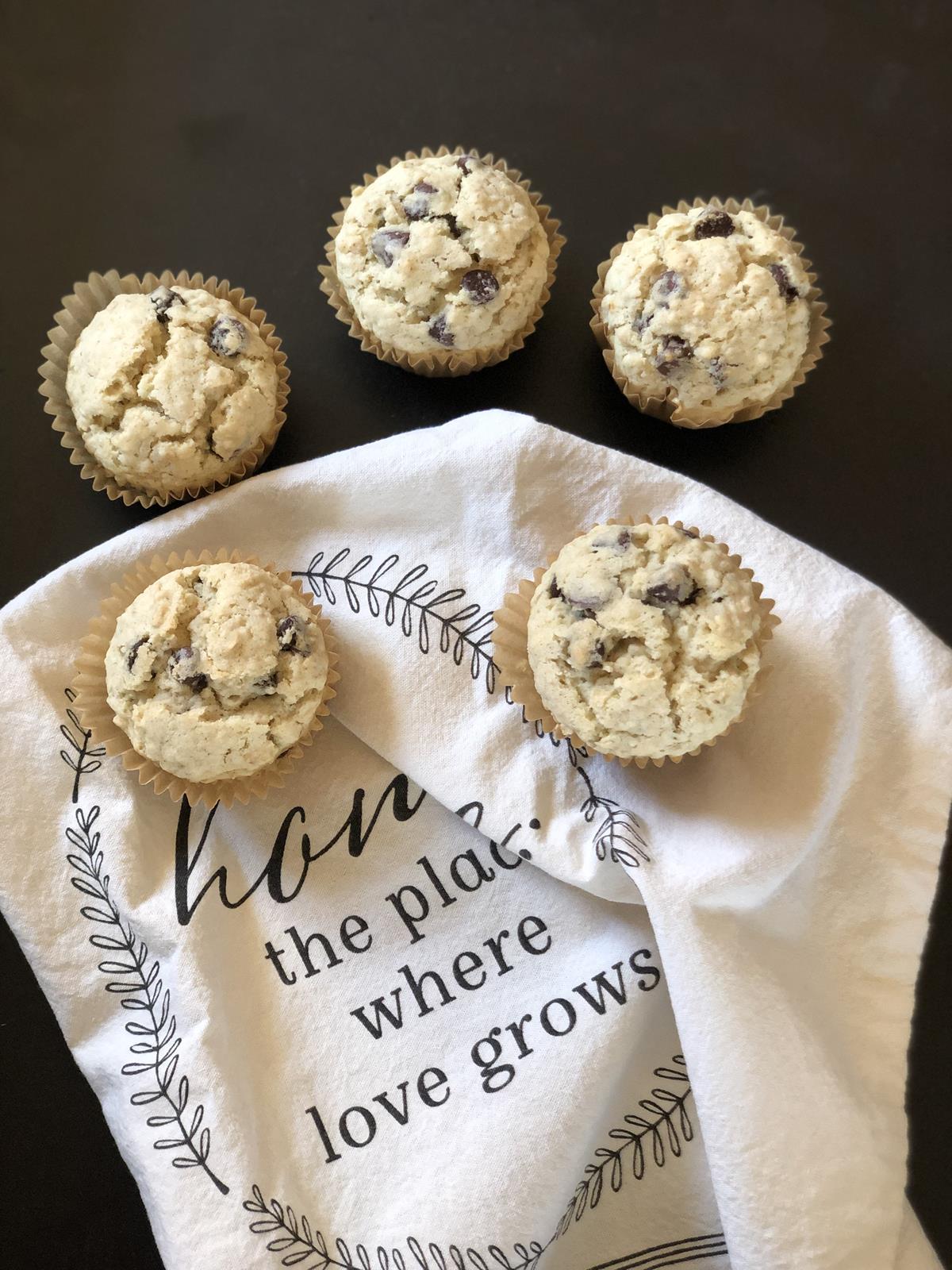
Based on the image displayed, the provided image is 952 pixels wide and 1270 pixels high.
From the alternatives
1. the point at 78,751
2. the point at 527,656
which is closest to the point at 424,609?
the point at 527,656

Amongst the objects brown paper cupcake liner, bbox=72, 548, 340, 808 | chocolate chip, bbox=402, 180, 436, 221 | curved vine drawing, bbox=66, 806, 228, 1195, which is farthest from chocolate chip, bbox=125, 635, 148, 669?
chocolate chip, bbox=402, 180, 436, 221

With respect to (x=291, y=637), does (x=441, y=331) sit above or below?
above

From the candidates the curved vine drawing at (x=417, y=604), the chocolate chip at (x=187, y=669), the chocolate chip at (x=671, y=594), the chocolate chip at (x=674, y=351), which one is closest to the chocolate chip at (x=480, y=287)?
the chocolate chip at (x=674, y=351)

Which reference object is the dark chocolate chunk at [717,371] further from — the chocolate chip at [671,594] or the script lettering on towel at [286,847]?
the script lettering on towel at [286,847]

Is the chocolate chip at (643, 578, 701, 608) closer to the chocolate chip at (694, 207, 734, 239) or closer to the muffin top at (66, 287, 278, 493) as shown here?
the chocolate chip at (694, 207, 734, 239)

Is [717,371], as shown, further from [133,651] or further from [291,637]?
[133,651]

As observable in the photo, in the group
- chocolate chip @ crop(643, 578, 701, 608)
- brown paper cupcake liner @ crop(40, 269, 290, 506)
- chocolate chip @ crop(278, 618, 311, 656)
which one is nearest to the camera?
chocolate chip @ crop(643, 578, 701, 608)

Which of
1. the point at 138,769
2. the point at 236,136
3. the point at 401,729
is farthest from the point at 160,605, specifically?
the point at 236,136
